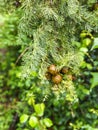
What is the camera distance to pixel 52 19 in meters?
1.22

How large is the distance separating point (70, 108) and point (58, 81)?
0.66m

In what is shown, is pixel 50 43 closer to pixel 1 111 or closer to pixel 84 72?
pixel 84 72

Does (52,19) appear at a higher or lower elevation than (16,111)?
higher

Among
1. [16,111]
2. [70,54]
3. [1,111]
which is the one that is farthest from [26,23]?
[1,111]

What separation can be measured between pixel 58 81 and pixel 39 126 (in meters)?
0.61

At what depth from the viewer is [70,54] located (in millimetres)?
1274

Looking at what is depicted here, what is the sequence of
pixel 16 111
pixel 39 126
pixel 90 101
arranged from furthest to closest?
pixel 16 111
pixel 90 101
pixel 39 126

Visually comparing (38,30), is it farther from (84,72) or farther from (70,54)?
(84,72)

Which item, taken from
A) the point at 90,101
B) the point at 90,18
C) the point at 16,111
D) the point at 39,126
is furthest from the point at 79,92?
the point at 90,18

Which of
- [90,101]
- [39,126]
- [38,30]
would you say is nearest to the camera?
[38,30]

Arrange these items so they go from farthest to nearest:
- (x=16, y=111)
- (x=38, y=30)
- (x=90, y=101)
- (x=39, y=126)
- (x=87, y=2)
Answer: (x=16, y=111) → (x=90, y=101) → (x=39, y=126) → (x=87, y=2) → (x=38, y=30)

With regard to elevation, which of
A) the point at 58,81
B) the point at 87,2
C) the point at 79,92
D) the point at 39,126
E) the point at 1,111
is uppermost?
the point at 87,2

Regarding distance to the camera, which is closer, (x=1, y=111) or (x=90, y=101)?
(x=90, y=101)

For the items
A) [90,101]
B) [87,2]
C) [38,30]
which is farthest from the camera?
[90,101]
